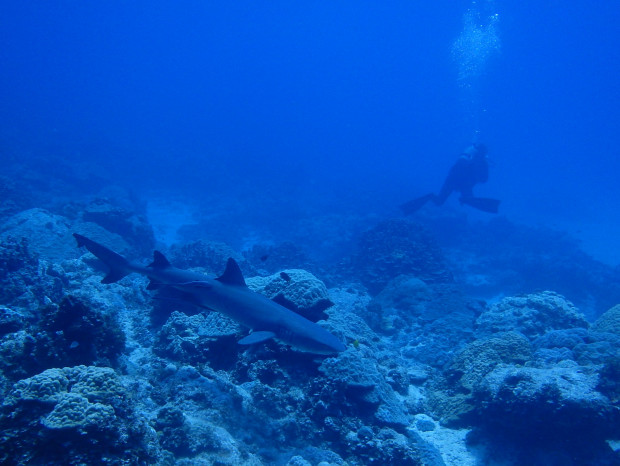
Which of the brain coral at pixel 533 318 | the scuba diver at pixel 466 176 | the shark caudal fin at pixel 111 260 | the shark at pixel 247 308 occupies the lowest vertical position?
the shark at pixel 247 308

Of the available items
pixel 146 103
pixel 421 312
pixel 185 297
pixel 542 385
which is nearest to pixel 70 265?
pixel 185 297

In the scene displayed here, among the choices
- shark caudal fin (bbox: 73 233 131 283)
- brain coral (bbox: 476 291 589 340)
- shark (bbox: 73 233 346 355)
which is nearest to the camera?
shark (bbox: 73 233 346 355)

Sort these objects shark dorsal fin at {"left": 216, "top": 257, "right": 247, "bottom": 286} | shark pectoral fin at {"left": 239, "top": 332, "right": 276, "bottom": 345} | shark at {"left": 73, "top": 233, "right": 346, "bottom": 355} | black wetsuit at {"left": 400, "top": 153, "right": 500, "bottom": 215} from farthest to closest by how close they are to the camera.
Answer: black wetsuit at {"left": 400, "top": 153, "right": 500, "bottom": 215}
shark dorsal fin at {"left": 216, "top": 257, "right": 247, "bottom": 286}
shark at {"left": 73, "top": 233, "right": 346, "bottom": 355}
shark pectoral fin at {"left": 239, "top": 332, "right": 276, "bottom": 345}

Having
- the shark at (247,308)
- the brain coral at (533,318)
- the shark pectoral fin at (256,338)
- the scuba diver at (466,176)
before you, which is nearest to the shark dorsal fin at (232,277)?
the shark at (247,308)

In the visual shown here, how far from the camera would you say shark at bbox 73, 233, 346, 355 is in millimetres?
4992

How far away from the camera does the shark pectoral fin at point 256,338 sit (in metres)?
4.77

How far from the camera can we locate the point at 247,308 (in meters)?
5.26

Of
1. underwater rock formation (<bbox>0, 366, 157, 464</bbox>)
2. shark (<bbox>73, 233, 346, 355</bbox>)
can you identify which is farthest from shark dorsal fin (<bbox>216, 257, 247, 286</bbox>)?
underwater rock formation (<bbox>0, 366, 157, 464</bbox>)

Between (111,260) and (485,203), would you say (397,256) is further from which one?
(111,260)

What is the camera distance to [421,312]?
1076 centimetres

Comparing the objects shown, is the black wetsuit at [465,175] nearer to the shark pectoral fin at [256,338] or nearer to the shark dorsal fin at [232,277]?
the shark dorsal fin at [232,277]

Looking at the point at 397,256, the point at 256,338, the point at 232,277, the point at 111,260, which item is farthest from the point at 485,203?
the point at 111,260

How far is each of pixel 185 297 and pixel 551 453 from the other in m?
6.17

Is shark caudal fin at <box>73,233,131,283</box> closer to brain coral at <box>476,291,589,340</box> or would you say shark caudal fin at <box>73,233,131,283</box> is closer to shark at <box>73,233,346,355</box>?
shark at <box>73,233,346,355</box>
